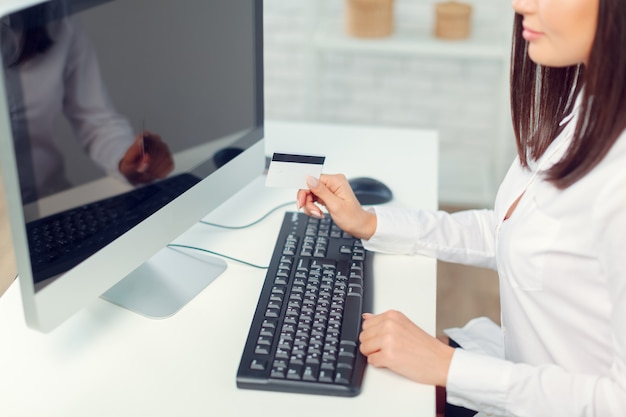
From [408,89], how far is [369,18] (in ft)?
1.34

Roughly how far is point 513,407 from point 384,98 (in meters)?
2.02

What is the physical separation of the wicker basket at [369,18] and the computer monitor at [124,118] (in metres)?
1.26

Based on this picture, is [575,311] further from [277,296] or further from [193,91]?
[193,91]

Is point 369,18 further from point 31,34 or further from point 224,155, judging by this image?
point 31,34

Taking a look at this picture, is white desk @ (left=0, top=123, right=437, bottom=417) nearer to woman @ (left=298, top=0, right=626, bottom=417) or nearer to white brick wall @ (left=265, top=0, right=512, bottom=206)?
woman @ (left=298, top=0, right=626, bottom=417)

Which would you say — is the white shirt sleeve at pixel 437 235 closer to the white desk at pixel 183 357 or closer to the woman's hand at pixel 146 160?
the white desk at pixel 183 357

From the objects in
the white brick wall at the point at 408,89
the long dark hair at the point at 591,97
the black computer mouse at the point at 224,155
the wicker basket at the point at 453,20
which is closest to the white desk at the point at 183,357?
the black computer mouse at the point at 224,155

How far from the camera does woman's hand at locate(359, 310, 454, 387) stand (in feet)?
3.07

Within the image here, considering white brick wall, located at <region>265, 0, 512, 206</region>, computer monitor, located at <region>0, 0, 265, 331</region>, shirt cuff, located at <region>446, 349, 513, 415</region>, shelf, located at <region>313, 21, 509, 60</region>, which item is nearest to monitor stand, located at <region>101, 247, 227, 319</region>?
computer monitor, located at <region>0, 0, 265, 331</region>

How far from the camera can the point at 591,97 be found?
0.89 meters

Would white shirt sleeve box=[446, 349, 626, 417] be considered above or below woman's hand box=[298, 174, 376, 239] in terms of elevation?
below

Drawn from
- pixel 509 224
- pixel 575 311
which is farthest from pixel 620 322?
pixel 509 224

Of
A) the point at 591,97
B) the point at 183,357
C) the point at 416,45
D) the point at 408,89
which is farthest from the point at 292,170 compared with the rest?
the point at 408,89

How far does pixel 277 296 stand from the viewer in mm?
1053
